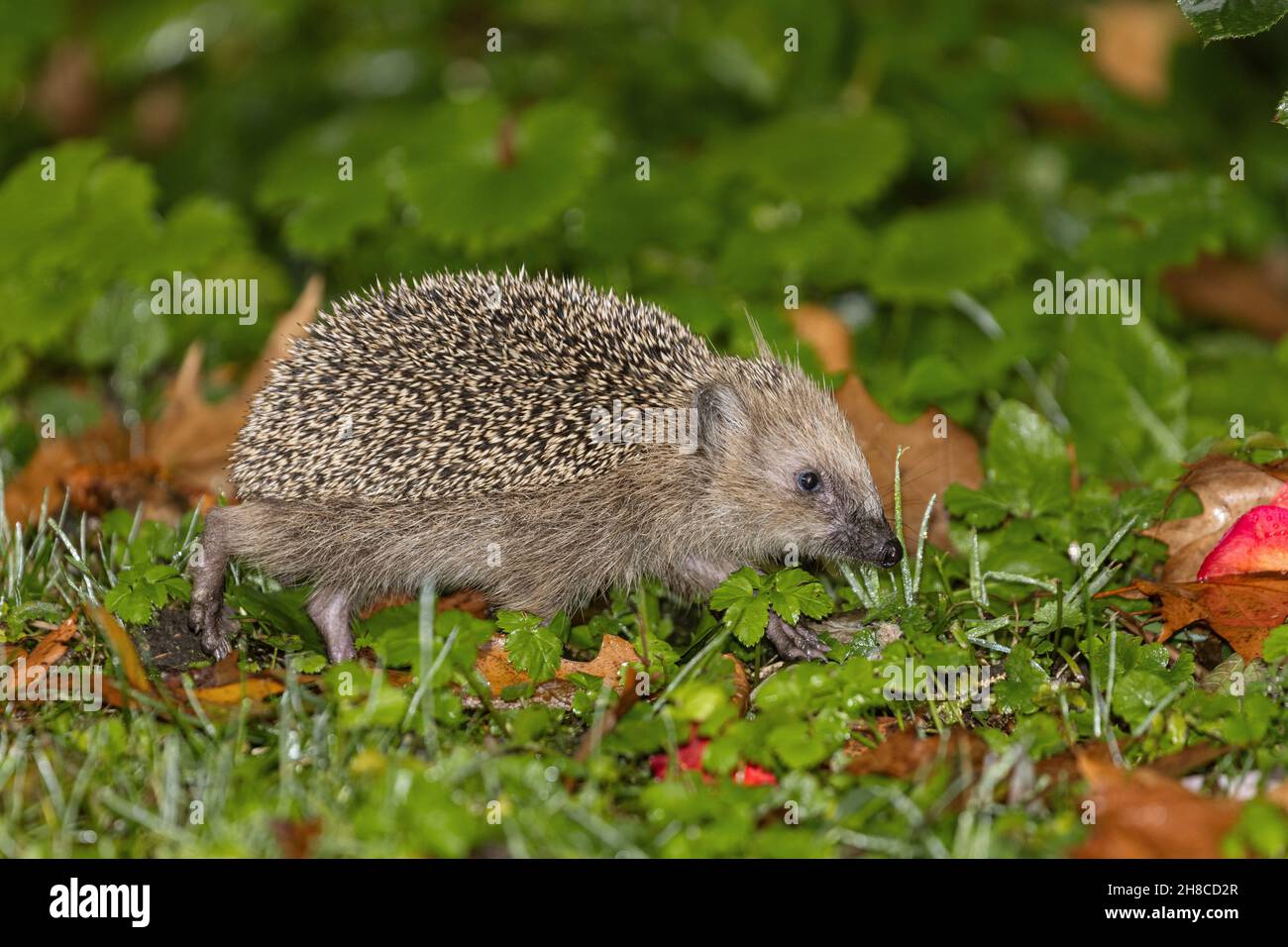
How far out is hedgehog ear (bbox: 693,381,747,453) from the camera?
6.25m

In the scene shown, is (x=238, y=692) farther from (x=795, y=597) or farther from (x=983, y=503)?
(x=983, y=503)

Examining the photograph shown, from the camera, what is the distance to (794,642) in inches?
229

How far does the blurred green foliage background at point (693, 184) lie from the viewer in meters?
7.85

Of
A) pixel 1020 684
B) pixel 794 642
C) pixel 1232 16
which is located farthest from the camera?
pixel 794 642

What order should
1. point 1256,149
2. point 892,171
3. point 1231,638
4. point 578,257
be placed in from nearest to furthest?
point 1231,638
point 892,171
point 578,257
point 1256,149

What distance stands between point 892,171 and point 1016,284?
1.19m

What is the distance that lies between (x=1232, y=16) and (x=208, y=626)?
480 centimetres

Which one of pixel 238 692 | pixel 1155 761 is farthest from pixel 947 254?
pixel 238 692

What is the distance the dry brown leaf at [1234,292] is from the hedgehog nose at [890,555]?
6.85 m

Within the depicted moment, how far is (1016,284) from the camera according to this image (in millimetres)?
8797

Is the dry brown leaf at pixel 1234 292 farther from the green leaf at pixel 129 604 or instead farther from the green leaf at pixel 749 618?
the green leaf at pixel 129 604

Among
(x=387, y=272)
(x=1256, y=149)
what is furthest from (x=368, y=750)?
(x=1256, y=149)

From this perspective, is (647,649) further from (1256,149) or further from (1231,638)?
(1256,149)

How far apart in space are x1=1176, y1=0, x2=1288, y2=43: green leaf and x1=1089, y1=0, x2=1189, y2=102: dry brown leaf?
722 cm
